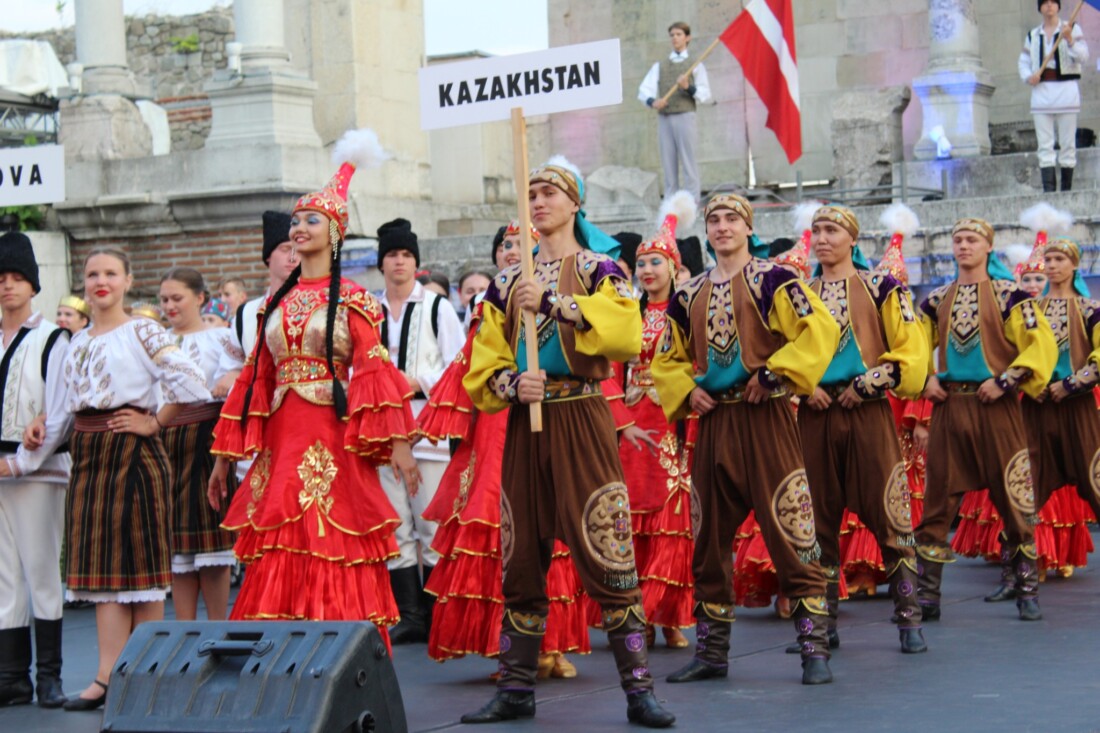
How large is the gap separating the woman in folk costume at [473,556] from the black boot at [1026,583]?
2.46 meters

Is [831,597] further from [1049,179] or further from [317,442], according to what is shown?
[1049,179]

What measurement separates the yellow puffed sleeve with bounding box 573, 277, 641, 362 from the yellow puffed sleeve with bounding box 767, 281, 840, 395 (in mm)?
789

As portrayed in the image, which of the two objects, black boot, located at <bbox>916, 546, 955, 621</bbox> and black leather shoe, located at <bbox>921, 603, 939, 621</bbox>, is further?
black leather shoe, located at <bbox>921, 603, 939, 621</bbox>

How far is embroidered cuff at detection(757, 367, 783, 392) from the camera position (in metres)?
7.29

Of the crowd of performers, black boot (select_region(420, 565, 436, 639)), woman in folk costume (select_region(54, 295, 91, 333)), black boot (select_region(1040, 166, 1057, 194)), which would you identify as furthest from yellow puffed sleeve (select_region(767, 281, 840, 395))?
black boot (select_region(1040, 166, 1057, 194))

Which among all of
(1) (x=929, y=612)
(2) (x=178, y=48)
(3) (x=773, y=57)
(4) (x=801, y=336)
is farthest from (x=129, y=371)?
(2) (x=178, y=48)

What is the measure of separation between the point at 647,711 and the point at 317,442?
1.71 m

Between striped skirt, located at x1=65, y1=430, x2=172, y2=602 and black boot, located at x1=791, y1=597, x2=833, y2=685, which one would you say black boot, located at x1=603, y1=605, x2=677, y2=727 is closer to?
black boot, located at x1=791, y1=597, x2=833, y2=685

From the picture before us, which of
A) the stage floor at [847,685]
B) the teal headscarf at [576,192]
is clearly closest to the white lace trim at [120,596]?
the stage floor at [847,685]

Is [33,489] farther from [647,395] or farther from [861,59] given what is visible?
[861,59]

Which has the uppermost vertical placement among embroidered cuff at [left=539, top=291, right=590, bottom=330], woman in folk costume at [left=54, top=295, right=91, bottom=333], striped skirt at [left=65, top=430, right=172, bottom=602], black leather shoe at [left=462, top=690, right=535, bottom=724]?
woman in folk costume at [left=54, top=295, right=91, bottom=333]

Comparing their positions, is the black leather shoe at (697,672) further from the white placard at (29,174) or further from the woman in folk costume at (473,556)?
the white placard at (29,174)

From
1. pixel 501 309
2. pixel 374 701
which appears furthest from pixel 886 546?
pixel 374 701

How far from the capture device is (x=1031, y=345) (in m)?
9.43
